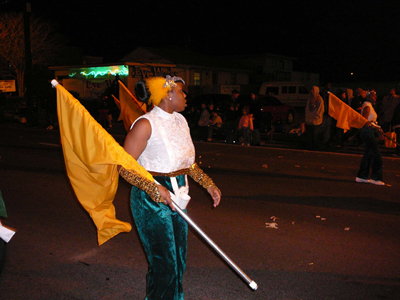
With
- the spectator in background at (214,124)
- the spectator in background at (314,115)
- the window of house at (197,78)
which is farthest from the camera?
the window of house at (197,78)

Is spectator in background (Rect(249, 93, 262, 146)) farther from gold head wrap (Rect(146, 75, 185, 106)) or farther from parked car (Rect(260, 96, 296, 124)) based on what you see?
gold head wrap (Rect(146, 75, 185, 106))

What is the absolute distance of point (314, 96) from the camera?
1216 cm

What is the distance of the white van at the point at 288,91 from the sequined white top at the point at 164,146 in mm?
26607

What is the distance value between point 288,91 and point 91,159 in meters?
27.7

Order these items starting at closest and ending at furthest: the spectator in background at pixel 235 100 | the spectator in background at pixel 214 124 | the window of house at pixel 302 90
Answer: the spectator in background at pixel 235 100
the spectator in background at pixel 214 124
the window of house at pixel 302 90

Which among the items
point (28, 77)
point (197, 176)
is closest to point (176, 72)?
point (28, 77)

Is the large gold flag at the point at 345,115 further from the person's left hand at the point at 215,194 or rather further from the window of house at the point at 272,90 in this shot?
the window of house at the point at 272,90

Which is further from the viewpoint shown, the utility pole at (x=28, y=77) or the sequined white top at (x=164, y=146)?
the utility pole at (x=28, y=77)

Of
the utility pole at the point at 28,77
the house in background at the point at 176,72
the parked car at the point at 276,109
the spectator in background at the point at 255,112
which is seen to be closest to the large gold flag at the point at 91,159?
the spectator in background at the point at 255,112

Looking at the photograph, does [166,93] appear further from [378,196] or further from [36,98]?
[36,98]

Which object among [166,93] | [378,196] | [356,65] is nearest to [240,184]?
[378,196]

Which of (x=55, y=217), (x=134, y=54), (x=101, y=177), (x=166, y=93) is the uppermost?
(x=134, y=54)

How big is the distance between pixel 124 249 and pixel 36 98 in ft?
67.1

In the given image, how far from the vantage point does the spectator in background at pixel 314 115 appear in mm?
12039
